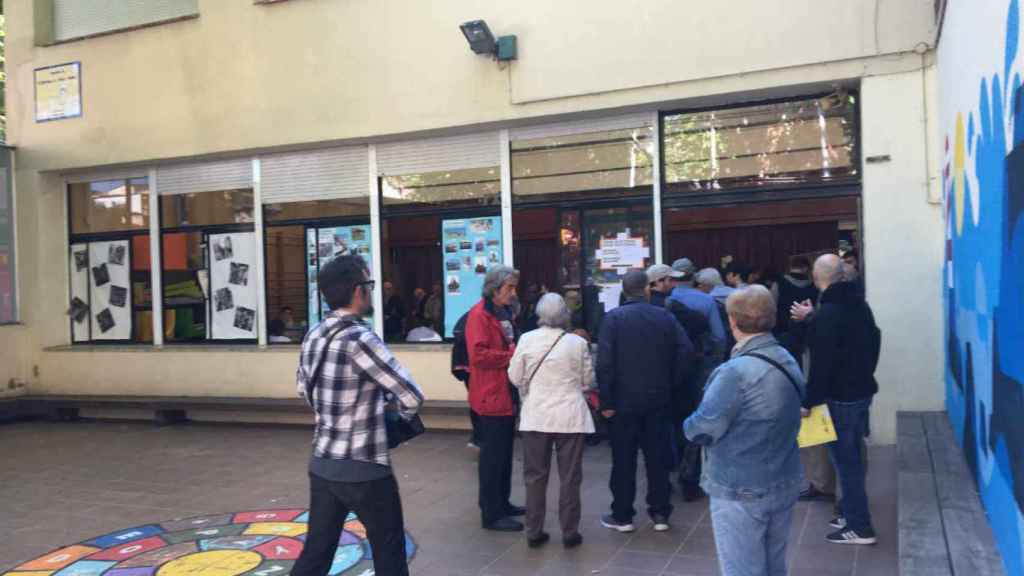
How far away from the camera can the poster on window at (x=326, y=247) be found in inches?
408

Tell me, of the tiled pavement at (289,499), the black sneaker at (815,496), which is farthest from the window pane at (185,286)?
the black sneaker at (815,496)

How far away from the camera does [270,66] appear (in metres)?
10.5

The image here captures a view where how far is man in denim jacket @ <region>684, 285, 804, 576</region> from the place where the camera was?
3445 millimetres

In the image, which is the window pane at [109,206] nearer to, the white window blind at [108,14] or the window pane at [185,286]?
the window pane at [185,286]

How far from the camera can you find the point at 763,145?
855cm

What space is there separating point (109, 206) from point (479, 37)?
632 centimetres

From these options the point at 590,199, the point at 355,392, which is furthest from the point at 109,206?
the point at 355,392

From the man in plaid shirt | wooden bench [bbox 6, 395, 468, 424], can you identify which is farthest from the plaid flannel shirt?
wooden bench [bbox 6, 395, 468, 424]

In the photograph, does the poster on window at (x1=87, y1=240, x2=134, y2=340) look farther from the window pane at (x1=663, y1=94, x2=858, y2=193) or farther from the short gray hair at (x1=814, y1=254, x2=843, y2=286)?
the short gray hair at (x1=814, y1=254, x2=843, y2=286)

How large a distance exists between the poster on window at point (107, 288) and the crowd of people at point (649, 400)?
21.5ft

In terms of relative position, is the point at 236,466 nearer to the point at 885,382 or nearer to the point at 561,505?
the point at 561,505

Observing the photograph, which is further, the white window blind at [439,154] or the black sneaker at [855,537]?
the white window blind at [439,154]

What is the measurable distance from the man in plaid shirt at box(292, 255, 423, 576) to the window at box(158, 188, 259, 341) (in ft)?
24.8

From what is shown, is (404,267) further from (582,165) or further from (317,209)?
(582,165)
